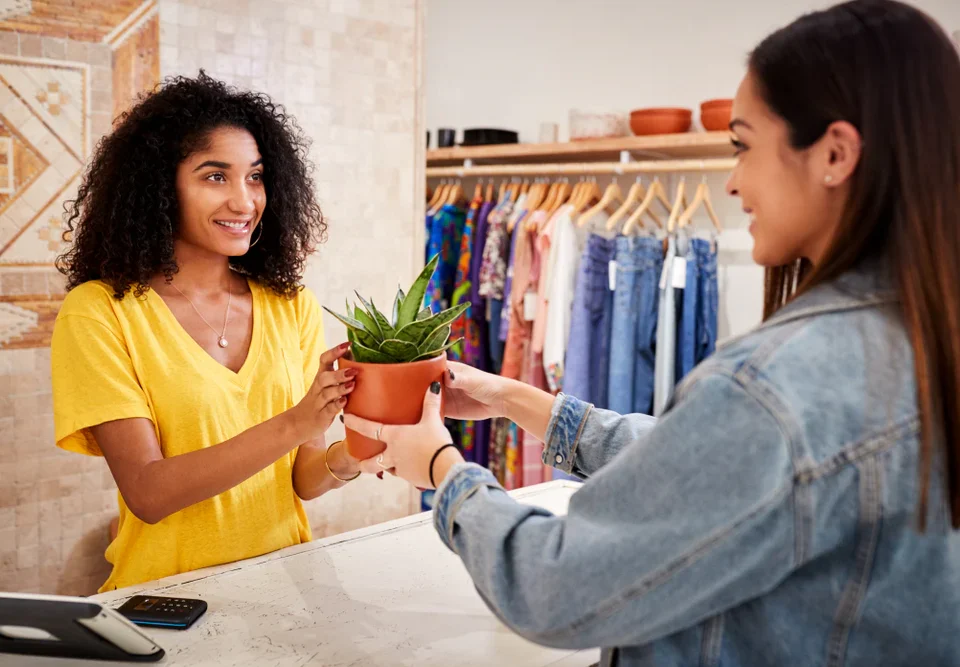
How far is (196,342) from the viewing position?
1807mm

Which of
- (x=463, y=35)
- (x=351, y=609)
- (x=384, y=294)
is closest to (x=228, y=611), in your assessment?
(x=351, y=609)

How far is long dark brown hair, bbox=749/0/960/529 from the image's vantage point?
33.4 inches

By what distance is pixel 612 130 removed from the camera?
4207 mm

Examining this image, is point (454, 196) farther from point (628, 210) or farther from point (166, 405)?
point (166, 405)

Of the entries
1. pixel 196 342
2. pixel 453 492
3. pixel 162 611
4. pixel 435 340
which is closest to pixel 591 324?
pixel 196 342

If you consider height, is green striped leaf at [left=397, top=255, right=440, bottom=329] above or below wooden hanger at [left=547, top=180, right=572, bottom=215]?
below

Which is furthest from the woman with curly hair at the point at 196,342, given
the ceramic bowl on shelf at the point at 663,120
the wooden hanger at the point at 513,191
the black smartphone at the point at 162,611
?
the wooden hanger at the point at 513,191

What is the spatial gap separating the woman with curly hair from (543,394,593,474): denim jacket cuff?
380 mm

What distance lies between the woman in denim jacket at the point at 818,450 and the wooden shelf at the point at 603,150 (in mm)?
2776

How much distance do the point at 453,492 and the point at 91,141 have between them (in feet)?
6.33

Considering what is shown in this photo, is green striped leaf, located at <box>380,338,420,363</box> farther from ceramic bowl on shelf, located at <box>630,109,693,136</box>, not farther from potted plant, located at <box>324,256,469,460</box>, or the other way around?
ceramic bowl on shelf, located at <box>630,109,693,136</box>

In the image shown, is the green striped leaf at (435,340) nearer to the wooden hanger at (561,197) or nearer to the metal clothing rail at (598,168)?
the metal clothing rail at (598,168)

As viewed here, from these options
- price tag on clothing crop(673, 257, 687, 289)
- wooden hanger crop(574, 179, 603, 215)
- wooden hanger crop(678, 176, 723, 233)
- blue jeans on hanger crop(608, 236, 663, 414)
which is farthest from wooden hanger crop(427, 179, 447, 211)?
price tag on clothing crop(673, 257, 687, 289)

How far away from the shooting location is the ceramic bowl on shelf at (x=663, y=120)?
3.95 meters
